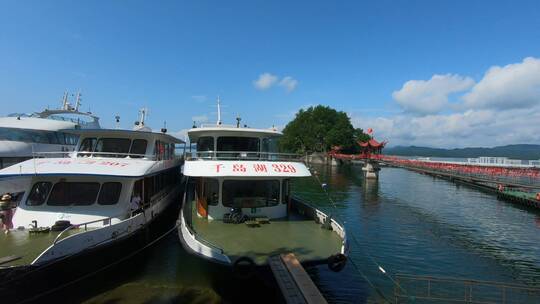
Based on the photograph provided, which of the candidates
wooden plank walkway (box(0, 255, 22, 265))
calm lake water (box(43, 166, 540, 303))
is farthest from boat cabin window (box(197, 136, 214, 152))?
wooden plank walkway (box(0, 255, 22, 265))

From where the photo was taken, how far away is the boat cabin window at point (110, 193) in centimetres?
1335

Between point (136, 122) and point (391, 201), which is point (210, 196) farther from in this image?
point (391, 201)

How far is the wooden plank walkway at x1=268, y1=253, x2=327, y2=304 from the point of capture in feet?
26.9

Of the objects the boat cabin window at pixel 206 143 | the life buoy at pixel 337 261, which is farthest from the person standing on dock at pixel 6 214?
the life buoy at pixel 337 261

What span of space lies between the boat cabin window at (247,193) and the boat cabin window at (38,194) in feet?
22.9

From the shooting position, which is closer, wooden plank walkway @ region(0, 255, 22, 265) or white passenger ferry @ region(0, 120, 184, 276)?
wooden plank walkway @ region(0, 255, 22, 265)

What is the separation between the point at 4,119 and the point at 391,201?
114ft

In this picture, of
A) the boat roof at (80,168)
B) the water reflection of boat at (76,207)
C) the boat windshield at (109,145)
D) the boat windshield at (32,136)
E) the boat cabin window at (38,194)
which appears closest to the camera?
the water reflection of boat at (76,207)

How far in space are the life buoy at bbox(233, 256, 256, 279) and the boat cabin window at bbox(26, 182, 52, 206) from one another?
8.84 m

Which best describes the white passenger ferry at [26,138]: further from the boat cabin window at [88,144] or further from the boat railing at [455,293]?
the boat railing at [455,293]

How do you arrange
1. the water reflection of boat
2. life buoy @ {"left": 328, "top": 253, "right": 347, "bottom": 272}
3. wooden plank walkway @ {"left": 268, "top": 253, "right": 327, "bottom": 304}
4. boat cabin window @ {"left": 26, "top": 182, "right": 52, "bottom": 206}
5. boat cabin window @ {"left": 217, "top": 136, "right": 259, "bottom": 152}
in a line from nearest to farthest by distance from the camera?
wooden plank walkway @ {"left": 268, "top": 253, "right": 327, "bottom": 304}
life buoy @ {"left": 328, "top": 253, "right": 347, "bottom": 272}
the water reflection of boat
boat cabin window @ {"left": 26, "top": 182, "right": 52, "bottom": 206}
boat cabin window @ {"left": 217, "top": 136, "right": 259, "bottom": 152}

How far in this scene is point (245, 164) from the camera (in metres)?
13.4

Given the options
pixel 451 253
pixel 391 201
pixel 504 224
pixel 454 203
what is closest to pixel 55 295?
pixel 451 253

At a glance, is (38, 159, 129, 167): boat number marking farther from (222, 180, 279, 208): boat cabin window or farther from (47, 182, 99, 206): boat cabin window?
(222, 180, 279, 208): boat cabin window
